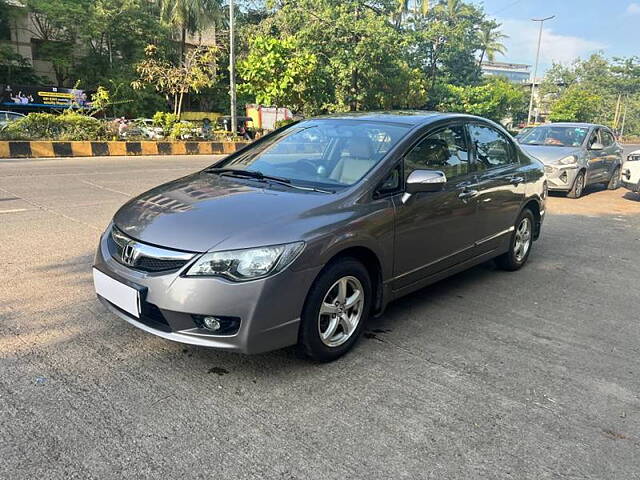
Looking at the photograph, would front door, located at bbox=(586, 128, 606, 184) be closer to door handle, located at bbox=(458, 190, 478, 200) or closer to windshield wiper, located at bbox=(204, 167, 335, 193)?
door handle, located at bbox=(458, 190, 478, 200)

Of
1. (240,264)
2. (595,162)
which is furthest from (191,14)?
(240,264)

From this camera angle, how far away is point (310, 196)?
329 cm

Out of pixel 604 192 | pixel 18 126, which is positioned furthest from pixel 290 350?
pixel 18 126

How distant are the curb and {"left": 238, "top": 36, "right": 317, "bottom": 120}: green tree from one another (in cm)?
398

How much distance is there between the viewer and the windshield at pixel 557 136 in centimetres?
1104

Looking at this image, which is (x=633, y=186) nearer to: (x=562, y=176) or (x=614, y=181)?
(x=562, y=176)

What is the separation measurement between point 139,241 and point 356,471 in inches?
66.7

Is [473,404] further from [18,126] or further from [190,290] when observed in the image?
[18,126]

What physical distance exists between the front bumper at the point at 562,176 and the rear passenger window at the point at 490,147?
5.95 metres

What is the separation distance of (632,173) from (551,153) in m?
1.56

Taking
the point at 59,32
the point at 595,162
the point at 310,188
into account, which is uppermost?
the point at 59,32

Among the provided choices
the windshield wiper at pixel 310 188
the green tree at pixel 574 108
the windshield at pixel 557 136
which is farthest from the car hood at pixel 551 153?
the green tree at pixel 574 108

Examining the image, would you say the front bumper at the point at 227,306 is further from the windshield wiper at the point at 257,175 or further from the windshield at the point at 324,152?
the windshield at the point at 324,152

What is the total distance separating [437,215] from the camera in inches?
154
